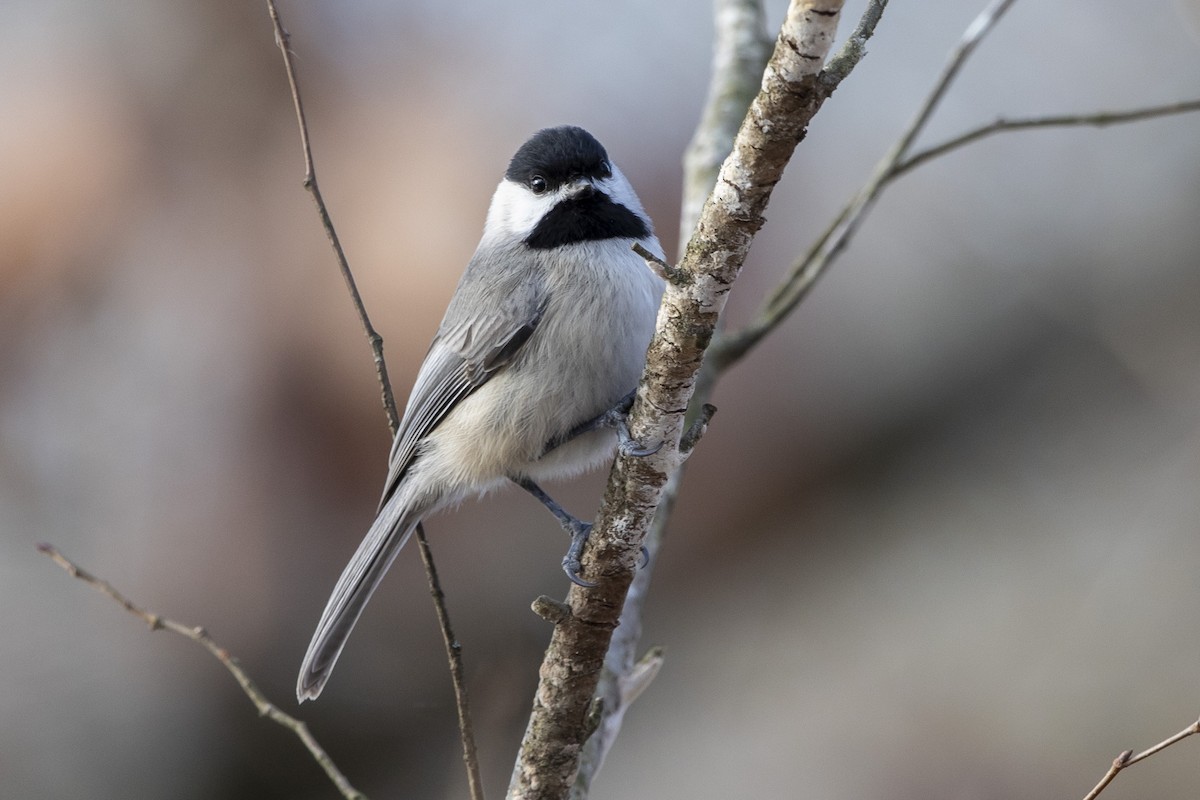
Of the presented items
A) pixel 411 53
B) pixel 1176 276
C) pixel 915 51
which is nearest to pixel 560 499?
pixel 411 53

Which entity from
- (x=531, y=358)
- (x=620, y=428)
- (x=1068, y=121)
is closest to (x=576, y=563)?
(x=620, y=428)

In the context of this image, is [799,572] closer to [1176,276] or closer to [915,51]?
[1176,276]

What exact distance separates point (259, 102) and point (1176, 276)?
177 inches

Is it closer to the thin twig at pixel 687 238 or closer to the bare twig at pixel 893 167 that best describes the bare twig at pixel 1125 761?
the thin twig at pixel 687 238

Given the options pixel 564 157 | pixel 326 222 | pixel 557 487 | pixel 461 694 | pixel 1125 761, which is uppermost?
pixel 326 222

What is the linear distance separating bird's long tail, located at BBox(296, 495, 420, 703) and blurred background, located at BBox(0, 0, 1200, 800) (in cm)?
161

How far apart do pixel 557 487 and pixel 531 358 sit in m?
2.03

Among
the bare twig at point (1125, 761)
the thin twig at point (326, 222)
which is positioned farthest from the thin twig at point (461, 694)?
the bare twig at point (1125, 761)

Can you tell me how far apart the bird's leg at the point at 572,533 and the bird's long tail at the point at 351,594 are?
0.34m

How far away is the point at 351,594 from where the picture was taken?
110 inches

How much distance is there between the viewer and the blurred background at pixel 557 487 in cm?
448

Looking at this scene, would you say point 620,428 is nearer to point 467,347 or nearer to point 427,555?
point 427,555

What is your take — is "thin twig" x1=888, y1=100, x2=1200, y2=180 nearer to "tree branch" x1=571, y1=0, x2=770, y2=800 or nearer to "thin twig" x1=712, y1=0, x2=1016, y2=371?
"thin twig" x1=712, y1=0, x2=1016, y2=371

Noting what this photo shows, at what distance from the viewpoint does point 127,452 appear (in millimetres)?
4715
